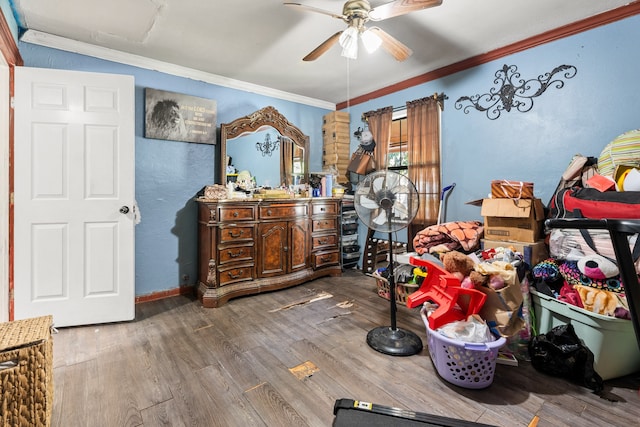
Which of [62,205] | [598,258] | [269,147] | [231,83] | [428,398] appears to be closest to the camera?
[428,398]

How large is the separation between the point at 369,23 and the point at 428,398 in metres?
2.60

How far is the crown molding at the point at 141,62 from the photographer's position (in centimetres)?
241

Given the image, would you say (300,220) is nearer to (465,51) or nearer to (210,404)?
(210,404)

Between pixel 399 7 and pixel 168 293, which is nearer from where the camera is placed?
pixel 399 7

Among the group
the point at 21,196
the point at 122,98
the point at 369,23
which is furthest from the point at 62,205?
the point at 369,23

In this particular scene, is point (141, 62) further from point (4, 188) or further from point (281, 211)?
point (281, 211)

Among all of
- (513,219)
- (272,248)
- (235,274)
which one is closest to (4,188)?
(235,274)

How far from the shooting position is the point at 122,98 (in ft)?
7.92

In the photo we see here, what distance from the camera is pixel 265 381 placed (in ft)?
5.55

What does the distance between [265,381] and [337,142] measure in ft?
10.2

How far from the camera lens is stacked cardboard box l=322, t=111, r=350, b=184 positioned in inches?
160

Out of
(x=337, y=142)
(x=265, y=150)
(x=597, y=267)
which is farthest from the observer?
(x=337, y=142)

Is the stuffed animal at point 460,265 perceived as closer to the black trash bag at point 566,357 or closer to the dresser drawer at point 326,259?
the black trash bag at point 566,357

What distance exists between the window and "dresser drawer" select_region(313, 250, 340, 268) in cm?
131
